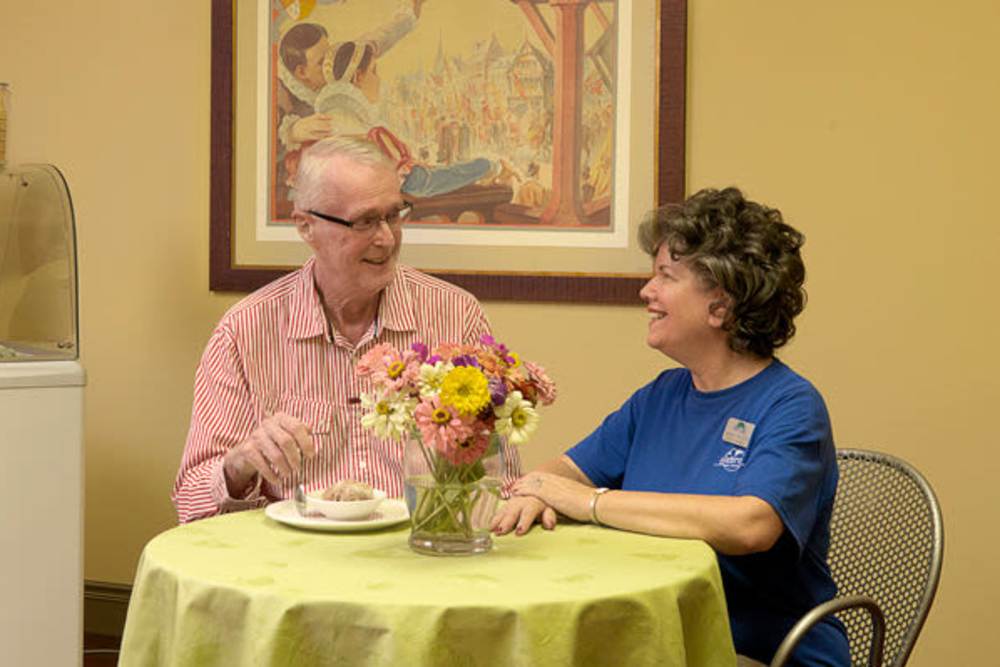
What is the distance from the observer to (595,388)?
12.8ft

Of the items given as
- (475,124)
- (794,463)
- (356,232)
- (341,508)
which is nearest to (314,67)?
(475,124)

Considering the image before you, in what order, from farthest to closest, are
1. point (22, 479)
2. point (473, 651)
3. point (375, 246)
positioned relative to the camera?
point (22, 479), point (375, 246), point (473, 651)

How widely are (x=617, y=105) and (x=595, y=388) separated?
2.62 feet

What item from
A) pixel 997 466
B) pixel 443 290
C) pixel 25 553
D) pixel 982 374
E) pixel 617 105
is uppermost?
pixel 617 105

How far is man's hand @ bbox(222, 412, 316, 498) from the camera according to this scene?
93.1 inches

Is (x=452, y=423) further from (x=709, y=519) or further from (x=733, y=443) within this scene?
(x=733, y=443)

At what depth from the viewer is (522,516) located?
2.38 m

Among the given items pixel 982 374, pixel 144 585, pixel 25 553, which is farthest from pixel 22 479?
pixel 982 374

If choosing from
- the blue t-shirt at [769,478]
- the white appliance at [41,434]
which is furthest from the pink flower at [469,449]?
the white appliance at [41,434]

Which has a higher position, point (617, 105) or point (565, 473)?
point (617, 105)

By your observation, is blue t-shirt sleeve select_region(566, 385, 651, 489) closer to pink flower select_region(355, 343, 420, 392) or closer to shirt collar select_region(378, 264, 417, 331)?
shirt collar select_region(378, 264, 417, 331)

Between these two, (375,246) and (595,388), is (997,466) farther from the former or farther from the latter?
(375,246)

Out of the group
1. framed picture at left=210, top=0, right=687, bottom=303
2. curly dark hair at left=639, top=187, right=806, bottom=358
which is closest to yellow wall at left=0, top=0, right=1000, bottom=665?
framed picture at left=210, top=0, right=687, bottom=303

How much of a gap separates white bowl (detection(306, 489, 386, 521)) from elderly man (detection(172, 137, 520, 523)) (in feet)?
1.41
